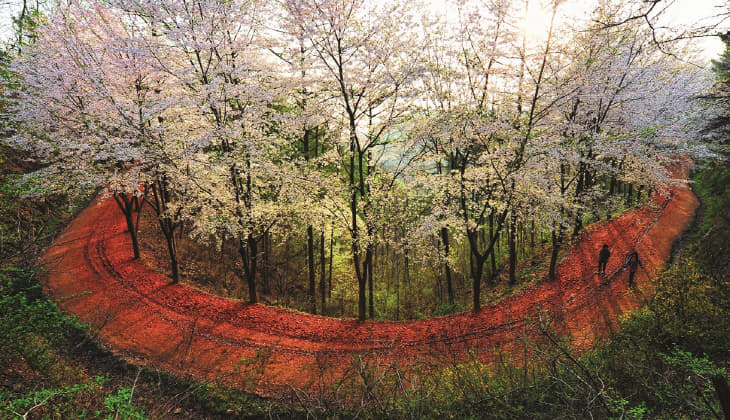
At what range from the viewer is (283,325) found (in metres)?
12.0

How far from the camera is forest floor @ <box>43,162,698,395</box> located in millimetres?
9484

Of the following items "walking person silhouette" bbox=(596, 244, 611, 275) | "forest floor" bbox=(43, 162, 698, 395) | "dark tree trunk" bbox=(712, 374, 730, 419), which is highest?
"dark tree trunk" bbox=(712, 374, 730, 419)

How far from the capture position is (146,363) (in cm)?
940

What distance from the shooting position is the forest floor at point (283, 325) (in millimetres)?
9484

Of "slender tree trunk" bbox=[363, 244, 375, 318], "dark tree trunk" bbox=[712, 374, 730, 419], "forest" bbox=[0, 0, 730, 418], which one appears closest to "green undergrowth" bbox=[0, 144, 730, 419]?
"forest" bbox=[0, 0, 730, 418]

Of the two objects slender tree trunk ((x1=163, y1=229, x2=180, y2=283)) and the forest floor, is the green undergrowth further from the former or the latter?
slender tree trunk ((x1=163, y1=229, x2=180, y2=283))

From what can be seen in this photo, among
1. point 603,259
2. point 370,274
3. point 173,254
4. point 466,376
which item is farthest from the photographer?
point 370,274

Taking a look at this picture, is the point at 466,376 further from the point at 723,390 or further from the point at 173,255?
the point at 173,255

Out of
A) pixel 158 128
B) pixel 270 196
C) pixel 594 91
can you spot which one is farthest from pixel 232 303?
pixel 594 91

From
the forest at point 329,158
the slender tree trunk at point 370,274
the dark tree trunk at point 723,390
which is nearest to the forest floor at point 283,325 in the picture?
the forest at point 329,158

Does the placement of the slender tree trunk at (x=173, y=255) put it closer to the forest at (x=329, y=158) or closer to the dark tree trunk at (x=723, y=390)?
the forest at (x=329, y=158)

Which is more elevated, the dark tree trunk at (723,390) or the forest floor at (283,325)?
the dark tree trunk at (723,390)

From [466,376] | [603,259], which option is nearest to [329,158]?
[466,376]

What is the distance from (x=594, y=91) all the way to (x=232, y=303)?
54.7ft
